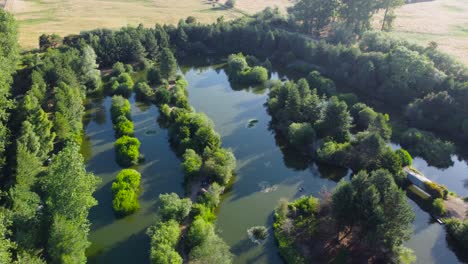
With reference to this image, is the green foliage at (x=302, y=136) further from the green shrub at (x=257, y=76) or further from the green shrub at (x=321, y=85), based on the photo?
the green shrub at (x=257, y=76)

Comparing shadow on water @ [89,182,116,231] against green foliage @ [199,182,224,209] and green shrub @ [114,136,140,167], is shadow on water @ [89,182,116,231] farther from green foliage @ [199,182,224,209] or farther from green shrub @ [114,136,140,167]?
green foliage @ [199,182,224,209]

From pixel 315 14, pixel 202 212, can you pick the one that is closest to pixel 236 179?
pixel 202 212

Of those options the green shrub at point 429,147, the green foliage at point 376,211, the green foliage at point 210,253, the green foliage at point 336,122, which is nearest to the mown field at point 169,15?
the green shrub at point 429,147

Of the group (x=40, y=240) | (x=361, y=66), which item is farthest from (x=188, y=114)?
(x=361, y=66)

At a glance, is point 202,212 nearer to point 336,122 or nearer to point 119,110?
point 336,122

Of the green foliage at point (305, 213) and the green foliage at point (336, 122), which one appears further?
the green foliage at point (336, 122)

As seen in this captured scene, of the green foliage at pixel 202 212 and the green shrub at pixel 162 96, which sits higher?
the green shrub at pixel 162 96

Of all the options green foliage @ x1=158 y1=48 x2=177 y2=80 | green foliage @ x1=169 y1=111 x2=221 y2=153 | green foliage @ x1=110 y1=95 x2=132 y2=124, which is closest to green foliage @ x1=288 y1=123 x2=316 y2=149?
green foliage @ x1=169 y1=111 x2=221 y2=153

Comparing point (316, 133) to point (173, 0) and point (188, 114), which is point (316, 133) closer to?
point (188, 114)
